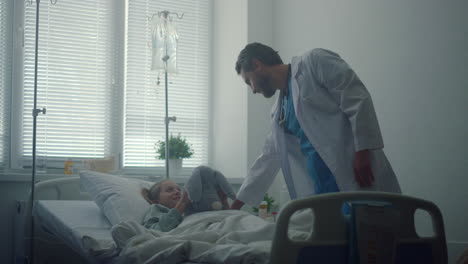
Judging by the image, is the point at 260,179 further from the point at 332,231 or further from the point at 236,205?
the point at 332,231

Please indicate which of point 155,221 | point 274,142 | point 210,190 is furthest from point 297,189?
point 155,221

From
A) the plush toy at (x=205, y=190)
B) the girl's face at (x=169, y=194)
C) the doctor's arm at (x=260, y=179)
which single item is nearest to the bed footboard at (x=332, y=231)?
the doctor's arm at (x=260, y=179)

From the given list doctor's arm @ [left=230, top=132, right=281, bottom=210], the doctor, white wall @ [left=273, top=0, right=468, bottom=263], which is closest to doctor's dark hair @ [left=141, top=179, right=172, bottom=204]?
doctor's arm @ [left=230, top=132, right=281, bottom=210]

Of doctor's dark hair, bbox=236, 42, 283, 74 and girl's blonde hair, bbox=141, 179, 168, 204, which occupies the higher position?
doctor's dark hair, bbox=236, 42, 283, 74

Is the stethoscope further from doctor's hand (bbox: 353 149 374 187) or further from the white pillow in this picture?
the white pillow

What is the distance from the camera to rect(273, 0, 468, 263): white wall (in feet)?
8.32

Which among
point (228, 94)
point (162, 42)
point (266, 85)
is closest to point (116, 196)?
point (266, 85)

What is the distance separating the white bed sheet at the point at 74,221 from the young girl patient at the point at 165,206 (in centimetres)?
21

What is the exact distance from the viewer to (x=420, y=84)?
2752 mm

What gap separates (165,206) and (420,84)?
1577 millimetres

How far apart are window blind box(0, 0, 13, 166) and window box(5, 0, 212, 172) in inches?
0.6

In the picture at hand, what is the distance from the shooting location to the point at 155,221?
7.52 ft

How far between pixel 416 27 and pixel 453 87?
1.48 feet

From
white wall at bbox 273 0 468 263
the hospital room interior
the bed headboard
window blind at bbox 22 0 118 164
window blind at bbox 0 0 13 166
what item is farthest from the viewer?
window blind at bbox 22 0 118 164
